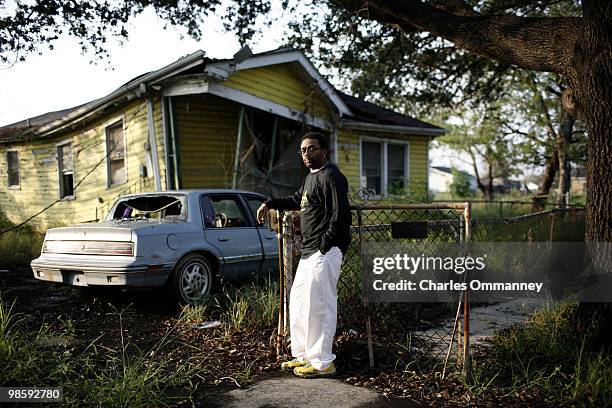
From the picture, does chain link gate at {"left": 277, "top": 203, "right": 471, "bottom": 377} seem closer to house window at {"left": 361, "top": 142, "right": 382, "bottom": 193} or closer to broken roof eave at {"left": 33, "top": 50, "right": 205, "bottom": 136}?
broken roof eave at {"left": 33, "top": 50, "right": 205, "bottom": 136}

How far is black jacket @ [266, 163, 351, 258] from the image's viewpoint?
396 centimetres

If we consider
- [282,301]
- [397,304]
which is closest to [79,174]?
[397,304]

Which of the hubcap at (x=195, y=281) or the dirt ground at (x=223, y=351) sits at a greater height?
the hubcap at (x=195, y=281)

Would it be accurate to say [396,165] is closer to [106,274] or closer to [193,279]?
[193,279]

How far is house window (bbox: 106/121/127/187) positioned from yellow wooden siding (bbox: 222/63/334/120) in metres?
3.35

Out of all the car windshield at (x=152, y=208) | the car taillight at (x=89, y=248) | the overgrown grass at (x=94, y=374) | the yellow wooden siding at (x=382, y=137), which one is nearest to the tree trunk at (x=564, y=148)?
the yellow wooden siding at (x=382, y=137)

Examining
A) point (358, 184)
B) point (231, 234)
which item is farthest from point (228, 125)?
point (231, 234)

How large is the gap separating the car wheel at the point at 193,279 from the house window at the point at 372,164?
387 inches

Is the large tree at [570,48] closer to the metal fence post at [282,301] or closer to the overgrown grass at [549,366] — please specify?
the overgrown grass at [549,366]

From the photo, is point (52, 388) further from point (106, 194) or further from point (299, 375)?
point (106, 194)

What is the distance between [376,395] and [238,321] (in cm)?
195

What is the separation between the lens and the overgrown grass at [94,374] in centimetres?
354

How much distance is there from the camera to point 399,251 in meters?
6.34

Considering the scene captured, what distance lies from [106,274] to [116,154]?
7662mm
